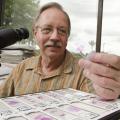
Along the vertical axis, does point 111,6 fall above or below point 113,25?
above

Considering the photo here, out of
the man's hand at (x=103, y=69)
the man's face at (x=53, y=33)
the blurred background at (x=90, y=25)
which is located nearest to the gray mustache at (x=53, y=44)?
the man's face at (x=53, y=33)

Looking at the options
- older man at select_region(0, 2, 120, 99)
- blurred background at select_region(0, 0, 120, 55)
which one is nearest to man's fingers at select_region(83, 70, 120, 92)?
older man at select_region(0, 2, 120, 99)

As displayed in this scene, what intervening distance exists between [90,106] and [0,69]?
50.3 inches

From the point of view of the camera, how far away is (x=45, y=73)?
1345mm

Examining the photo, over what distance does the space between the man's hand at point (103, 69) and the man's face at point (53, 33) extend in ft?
2.33

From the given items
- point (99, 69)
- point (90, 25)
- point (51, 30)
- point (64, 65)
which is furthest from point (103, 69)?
point (90, 25)

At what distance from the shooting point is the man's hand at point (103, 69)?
598mm

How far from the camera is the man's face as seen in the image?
1.37 meters

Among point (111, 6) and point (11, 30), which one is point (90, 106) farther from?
point (111, 6)

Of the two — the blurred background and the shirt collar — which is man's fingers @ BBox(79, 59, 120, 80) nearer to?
the shirt collar

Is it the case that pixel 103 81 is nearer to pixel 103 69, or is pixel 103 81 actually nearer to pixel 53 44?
pixel 103 69

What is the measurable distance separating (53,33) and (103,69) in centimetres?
82

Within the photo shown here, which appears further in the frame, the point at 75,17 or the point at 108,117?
the point at 75,17

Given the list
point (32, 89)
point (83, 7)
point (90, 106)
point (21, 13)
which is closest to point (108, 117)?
point (90, 106)
